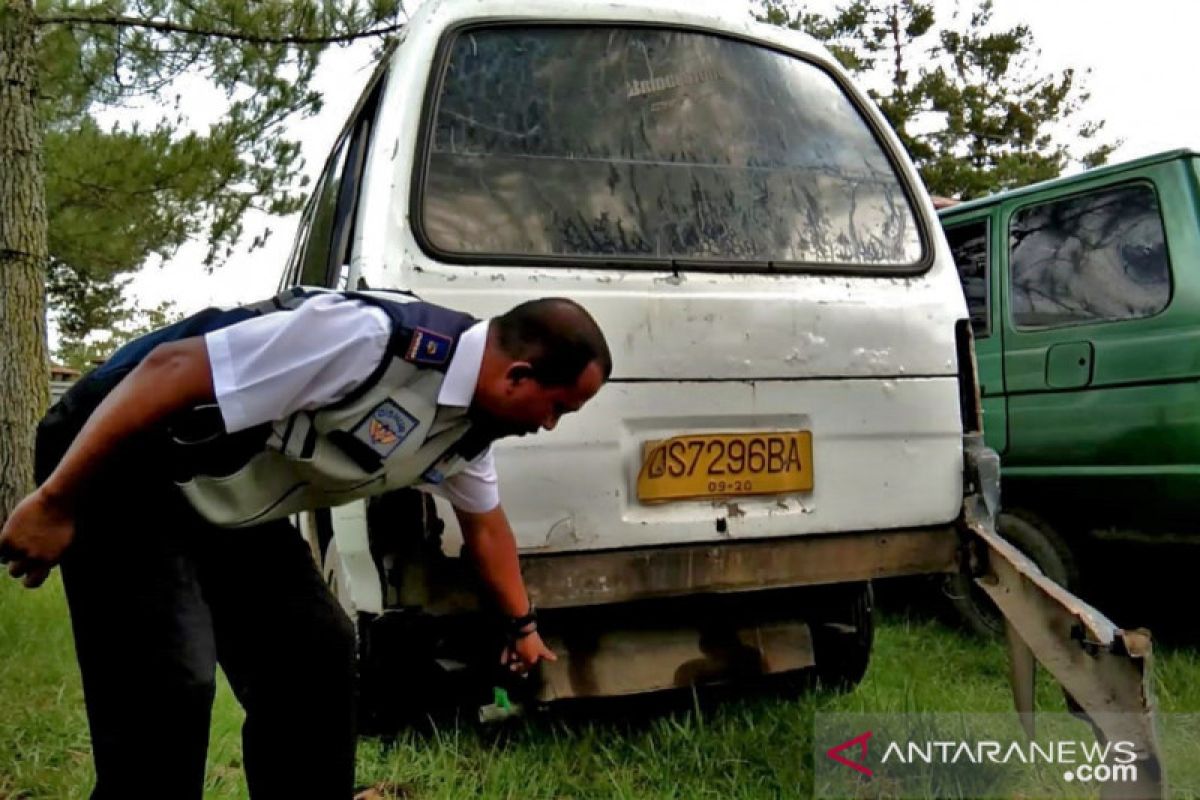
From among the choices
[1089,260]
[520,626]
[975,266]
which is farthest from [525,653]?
[975,266]

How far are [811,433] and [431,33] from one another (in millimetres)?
1378

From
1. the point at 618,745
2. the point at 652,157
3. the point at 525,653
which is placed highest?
the point at 652,157

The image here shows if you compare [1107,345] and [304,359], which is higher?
[304,359]

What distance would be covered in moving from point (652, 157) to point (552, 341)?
1081 mm

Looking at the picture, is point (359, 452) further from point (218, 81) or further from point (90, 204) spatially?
point (90, 204)

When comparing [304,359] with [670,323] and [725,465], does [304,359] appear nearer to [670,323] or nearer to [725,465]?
[670,323]

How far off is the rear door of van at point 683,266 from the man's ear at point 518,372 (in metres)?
0.57

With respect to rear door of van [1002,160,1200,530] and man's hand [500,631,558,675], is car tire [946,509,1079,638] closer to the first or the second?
rear door of van [1002,160,1200,530]

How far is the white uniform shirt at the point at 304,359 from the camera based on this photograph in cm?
162

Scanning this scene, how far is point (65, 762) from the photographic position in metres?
3.02

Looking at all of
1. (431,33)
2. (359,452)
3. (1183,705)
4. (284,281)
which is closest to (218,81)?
(284,281)

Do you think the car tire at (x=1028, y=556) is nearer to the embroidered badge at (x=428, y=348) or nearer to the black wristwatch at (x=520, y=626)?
the black wristwatch at (x=520, y=626)

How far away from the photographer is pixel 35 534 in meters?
1.61

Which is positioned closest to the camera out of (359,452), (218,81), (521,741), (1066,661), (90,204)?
(359,452)
